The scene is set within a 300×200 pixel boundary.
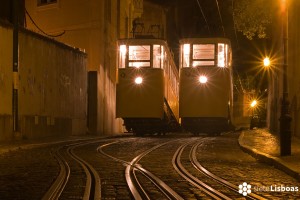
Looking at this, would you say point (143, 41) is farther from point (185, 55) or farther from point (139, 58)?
point (185, 55)

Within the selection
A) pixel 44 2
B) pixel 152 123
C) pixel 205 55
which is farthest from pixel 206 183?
pixel 44 2

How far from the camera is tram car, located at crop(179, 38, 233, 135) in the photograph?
27.9 metres

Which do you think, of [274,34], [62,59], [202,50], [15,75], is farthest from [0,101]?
[274,34]

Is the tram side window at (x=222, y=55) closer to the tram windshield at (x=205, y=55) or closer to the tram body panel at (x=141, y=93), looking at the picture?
the tram windshield at (x=205, y=55)

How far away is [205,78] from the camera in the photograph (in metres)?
28.2

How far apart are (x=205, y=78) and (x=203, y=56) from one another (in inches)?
44.9

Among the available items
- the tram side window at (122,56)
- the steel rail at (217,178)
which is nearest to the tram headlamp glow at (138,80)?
the tram side window at (122,56)

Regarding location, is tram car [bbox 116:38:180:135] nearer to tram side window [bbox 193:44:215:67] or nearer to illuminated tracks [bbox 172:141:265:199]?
tram side window [bbox 193:44:215:67]

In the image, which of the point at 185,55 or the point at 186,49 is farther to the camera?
the point at 185,55

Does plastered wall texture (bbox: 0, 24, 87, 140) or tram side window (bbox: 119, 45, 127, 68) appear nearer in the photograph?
plastered wall texture (bbox: 0, 24, 87, 140)

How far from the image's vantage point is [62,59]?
2823cm

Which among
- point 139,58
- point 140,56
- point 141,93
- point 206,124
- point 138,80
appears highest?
point 140,56

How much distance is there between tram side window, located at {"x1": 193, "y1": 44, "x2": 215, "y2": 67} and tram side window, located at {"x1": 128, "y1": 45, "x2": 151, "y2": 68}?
2446 millimetres

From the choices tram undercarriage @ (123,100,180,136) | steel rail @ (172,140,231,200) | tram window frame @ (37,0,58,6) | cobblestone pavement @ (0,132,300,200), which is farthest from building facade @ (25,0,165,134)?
steel rail @ (172,140,231,200)
